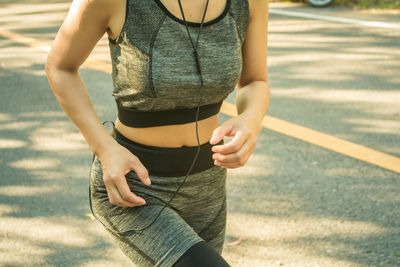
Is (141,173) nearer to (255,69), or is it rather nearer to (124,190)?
(124,190)

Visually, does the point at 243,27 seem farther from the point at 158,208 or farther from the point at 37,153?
the point at 37,153

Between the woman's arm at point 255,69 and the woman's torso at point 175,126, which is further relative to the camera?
the woman's arm at point 255,69

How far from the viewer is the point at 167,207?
5.52 feet

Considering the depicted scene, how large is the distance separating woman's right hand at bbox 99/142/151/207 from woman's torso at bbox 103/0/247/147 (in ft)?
0.67

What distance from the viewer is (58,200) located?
3.88 meters

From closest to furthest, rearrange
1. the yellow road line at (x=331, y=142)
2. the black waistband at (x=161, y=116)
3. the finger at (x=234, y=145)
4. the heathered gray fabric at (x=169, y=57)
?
the finger at (x=234, y=145)
the heathered gray fabric at (x=169, y=57)
the black waistband at (x=161, y=116)
the yellow road line at (x=331, y=142)

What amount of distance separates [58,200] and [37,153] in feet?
2.90

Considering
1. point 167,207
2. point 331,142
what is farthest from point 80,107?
point 331,142

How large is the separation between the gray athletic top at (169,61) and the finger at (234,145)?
21 centimetres

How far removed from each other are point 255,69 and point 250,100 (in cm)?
14

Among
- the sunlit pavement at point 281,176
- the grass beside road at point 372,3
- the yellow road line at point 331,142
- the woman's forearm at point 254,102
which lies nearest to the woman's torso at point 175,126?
the woman's forearm at point 254,102

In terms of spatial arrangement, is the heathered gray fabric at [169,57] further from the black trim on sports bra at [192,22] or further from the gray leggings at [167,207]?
the gray leggings at [167,207]

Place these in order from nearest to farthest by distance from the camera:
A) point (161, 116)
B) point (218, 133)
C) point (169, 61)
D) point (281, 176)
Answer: point (218, 133) → point (169, 61) → point (161, 116) → point (281, 176)

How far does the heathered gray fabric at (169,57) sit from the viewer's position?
5.19ft
